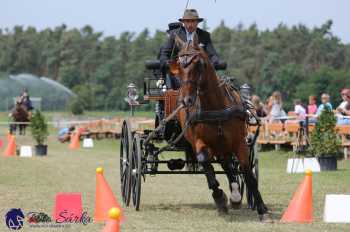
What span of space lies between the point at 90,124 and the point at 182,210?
31722mm

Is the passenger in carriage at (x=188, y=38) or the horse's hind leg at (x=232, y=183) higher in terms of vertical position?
the passenger in carriage at (x=188, y=38)

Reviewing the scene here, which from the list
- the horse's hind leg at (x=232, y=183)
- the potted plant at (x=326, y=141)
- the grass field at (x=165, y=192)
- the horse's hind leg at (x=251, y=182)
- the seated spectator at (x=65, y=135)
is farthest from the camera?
the seated spectator at (x=65, y=135)

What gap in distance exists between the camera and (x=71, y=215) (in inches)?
446

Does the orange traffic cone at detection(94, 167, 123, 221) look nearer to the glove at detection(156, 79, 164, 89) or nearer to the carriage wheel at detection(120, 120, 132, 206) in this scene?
the carriage wheel at detection(120, 120, 132, 206)

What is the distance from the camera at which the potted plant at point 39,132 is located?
1182 inches

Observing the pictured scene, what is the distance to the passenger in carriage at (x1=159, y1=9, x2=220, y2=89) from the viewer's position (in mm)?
12414

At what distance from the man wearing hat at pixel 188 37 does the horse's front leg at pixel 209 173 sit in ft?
4.88

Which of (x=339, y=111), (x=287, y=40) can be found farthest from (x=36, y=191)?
(x=287, y=40)

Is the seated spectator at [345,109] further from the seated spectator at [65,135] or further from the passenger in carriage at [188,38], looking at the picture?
the seated spectator at [65,135]

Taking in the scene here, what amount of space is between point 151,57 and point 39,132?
6666cm

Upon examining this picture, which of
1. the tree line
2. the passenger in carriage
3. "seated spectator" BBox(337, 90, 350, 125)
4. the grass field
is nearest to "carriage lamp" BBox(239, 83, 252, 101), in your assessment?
the passenger in carriage

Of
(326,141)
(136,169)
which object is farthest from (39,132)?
(136,169)

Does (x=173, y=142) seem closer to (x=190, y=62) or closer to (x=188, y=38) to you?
(x=188, y=38)

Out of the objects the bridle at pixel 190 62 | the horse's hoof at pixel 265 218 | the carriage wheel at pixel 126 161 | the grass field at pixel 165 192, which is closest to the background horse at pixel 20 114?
the grass field at pixel 165 192
